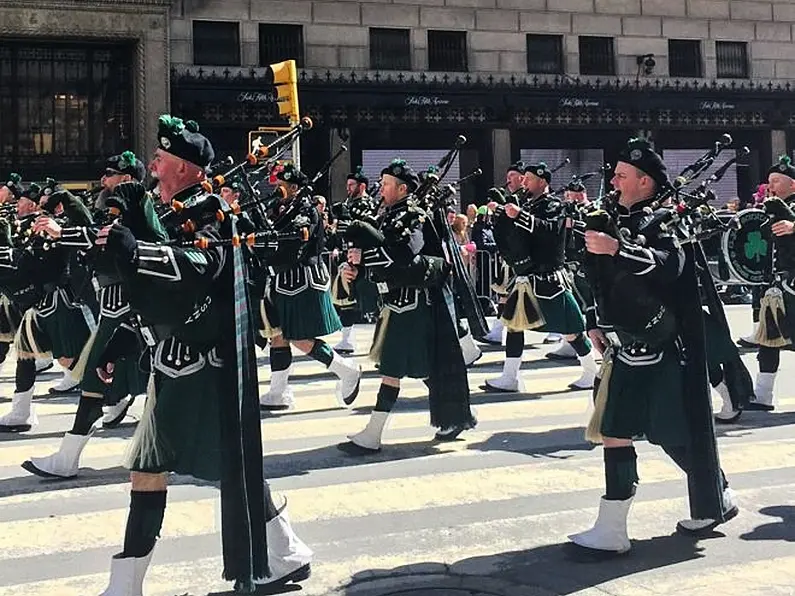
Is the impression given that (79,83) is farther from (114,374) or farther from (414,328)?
(414,328)

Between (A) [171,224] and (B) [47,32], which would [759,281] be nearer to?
(A) [171,224]

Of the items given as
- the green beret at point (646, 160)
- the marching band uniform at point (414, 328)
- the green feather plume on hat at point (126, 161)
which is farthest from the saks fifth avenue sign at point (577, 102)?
the green beret at point (646, 160)

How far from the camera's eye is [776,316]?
8242 millimetres

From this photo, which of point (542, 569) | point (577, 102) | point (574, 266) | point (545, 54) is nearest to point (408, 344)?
point (542, 569)

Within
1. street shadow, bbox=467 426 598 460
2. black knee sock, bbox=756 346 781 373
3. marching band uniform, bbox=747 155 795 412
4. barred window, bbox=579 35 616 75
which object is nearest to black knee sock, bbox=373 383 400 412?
street shadow, bbox=467 426 598 460

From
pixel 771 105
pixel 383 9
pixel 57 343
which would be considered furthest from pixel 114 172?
pixel 771 105

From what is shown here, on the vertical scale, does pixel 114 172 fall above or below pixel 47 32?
below

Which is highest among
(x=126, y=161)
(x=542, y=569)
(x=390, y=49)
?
(x=390, y=49)

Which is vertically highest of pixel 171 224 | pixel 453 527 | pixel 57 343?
pixel 171 224

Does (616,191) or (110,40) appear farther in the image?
(110,40)

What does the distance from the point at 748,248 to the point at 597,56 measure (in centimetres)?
1694


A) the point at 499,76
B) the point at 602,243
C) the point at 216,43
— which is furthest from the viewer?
the point at 499,76

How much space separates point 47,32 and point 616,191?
1753 centimetres

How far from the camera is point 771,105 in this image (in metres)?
24.5
